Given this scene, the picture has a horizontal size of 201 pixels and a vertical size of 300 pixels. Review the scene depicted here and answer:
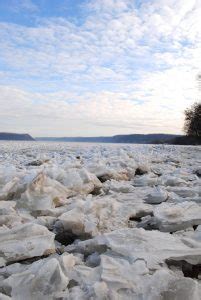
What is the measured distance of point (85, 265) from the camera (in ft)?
6.85

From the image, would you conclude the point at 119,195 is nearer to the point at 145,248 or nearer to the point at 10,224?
the point at 10,224

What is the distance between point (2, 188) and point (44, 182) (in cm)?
41

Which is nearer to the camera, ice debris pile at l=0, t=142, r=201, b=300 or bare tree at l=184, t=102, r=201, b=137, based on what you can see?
ice debris pile at l=0, t=142, r=201, b=300

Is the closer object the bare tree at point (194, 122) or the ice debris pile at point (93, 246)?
the ice debris pile at point (93, 246)

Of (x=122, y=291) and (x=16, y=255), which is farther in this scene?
(x=16, y=255)

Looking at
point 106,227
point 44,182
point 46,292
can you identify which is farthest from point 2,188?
point 46,292

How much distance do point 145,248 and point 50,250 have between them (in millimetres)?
559

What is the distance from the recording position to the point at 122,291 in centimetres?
174

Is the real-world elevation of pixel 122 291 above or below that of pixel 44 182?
below

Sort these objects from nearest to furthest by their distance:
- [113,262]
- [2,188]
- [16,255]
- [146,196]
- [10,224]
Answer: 1. [113,262]
2. [16,255]
3. [10,224]
4. [2,188]
5. [146,196]

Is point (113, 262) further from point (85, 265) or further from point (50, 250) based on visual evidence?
point (50, 250)

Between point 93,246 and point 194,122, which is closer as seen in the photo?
point 93,246

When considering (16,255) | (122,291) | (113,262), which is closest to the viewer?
(122,291)

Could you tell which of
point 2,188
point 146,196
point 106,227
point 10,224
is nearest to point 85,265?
point 106,227
